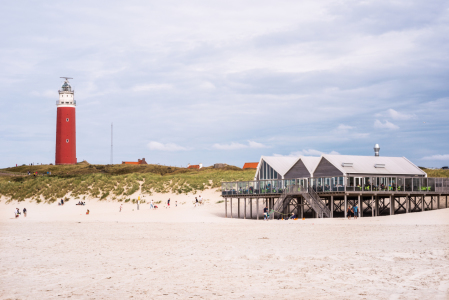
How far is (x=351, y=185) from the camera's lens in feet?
116

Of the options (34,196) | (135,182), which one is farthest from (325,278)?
(34,196)

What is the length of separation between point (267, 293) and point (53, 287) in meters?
5.15

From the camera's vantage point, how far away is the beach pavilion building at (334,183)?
35.5 metres

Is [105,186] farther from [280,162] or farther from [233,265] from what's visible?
[233,265]

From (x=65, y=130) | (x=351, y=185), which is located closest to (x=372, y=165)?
(x=351, y=185)

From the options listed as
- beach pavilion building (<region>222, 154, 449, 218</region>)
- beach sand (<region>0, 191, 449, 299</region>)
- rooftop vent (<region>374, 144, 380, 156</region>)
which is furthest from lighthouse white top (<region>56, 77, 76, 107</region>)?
beach sand (<region>0, 191, 449, 299</region>)

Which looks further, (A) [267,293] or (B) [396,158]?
(B) [396,158]

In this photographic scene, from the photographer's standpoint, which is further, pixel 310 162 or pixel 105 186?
pixel 105 186

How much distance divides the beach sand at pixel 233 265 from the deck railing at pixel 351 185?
1014 centimetres

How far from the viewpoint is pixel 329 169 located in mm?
37625

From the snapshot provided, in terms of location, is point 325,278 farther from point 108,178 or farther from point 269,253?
point 108,178

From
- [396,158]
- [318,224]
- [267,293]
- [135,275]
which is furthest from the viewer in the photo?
[396,158]

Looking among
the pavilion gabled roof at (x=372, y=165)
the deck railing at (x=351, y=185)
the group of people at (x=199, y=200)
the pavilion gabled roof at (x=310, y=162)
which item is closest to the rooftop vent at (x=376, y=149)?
the pavilion gabled roof at (x=372, y=165)

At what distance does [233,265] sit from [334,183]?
902 inches
